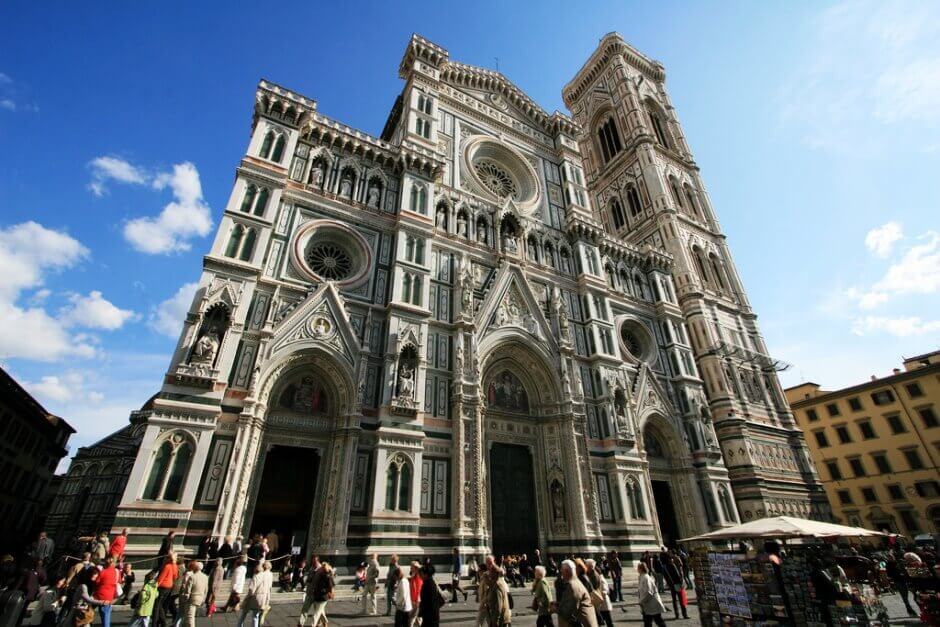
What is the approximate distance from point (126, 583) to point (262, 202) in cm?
1130

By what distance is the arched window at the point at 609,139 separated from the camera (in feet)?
125

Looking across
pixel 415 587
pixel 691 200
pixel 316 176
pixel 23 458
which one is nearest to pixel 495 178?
pixel 316 176

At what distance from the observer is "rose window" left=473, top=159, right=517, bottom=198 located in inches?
952

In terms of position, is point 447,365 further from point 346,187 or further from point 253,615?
point 253,615

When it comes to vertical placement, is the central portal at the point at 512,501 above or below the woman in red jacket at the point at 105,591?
above

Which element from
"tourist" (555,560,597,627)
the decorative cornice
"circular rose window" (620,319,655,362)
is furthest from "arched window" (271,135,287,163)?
the decorative cornice

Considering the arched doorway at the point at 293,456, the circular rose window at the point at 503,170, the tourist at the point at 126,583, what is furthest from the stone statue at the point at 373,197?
the tourist at the point at 126,583

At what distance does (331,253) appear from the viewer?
17.2m

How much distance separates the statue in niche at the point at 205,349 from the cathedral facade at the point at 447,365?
0.25 feet

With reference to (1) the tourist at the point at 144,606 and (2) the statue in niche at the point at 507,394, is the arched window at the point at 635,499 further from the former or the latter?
(1) the tourist at the point at 144,606

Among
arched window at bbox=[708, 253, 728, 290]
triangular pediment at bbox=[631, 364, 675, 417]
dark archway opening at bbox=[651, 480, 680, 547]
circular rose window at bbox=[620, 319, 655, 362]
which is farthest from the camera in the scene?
arched window at bbox=[708, 253, 728, 290]

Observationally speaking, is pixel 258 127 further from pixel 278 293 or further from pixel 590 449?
pixel 590 449

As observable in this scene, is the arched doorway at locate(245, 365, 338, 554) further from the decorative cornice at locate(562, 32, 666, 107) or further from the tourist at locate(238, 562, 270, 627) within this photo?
the decorative cornice at locate(562, 32, 666, 107)

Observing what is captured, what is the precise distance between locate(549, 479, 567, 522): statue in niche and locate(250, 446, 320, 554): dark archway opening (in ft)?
28.6
